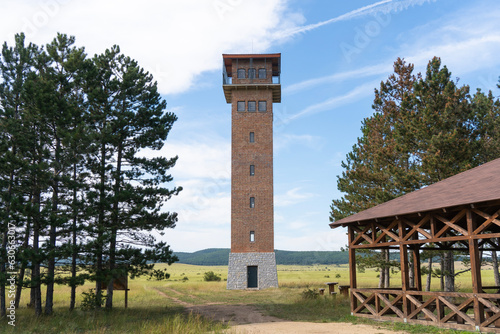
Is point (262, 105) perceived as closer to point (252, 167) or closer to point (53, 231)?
point (252, 167)

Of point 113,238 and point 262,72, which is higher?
point 262,72

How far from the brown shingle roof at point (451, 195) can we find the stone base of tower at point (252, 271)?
18108 mm

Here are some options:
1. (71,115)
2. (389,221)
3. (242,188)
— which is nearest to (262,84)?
(242,188)

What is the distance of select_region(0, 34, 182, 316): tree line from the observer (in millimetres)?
17281

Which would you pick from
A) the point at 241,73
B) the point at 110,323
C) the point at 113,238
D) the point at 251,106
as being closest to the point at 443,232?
the point at 110,323

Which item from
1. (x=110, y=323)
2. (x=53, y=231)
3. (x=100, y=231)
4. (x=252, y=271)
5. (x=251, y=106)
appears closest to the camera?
(x=110, y=323)

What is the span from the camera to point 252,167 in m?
35.6

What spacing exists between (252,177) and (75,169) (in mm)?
17410

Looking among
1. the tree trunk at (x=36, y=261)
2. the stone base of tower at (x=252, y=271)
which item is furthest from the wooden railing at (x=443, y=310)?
the stone base of tower at (x=252, y=271)

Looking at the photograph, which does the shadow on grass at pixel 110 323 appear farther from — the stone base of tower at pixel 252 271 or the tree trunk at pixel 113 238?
the stone base of tower at pixel 252 271

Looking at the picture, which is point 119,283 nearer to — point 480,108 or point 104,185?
point 104,185

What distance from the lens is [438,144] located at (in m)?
20.4

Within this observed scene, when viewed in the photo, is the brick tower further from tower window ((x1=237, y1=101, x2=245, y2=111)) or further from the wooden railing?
the wooden railing

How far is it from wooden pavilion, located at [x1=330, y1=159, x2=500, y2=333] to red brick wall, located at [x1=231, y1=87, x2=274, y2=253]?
18254 millimetres
